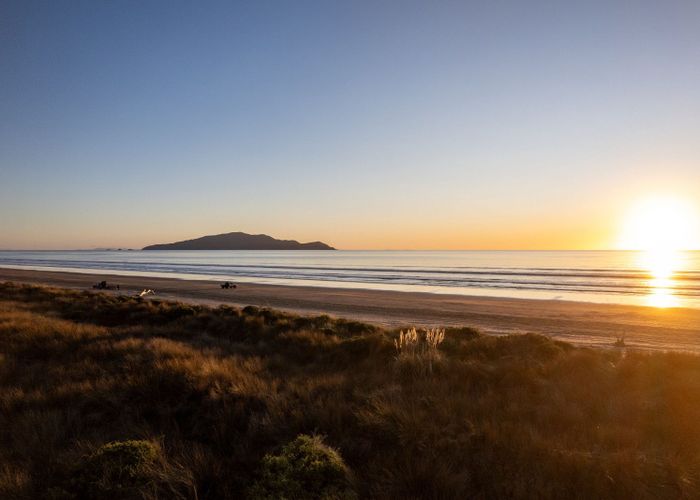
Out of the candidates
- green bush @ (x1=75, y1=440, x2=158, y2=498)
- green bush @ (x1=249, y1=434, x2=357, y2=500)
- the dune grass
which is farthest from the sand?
green bush @ (x1=75, y1=440, x2=158, y2=498)

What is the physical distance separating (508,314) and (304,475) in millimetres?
20177

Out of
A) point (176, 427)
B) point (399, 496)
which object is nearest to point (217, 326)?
point (176, 427)

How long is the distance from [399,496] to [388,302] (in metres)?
24.3

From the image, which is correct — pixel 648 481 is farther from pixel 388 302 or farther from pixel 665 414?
pixel 388 302

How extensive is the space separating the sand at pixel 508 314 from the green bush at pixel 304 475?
12706 millimetres

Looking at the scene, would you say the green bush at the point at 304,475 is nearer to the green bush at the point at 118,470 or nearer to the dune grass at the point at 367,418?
the dune grass at the point at 367,418

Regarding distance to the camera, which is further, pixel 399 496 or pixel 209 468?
pixel 209 468

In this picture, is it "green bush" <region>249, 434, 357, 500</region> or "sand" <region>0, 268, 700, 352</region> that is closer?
"green bush" <region>249, 434, 357, 500</region>

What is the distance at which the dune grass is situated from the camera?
4.04 metres

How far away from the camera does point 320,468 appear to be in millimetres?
4086

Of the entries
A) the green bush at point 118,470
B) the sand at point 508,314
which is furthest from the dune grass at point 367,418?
the sand at point 508,314

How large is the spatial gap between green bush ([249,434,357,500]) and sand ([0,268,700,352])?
500 inches

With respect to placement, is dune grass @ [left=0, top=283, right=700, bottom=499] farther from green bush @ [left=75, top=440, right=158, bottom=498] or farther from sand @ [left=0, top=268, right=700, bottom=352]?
sand @ [left=0, top=268, right=700, bottom=352]

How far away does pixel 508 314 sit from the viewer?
73.2 ft
